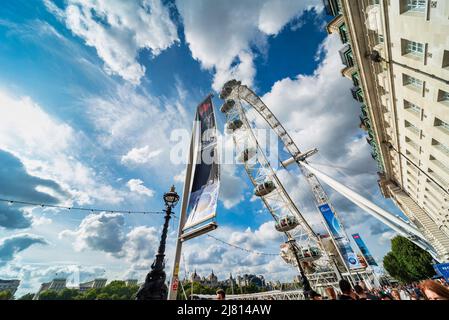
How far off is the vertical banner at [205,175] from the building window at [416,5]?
11691 millimetres

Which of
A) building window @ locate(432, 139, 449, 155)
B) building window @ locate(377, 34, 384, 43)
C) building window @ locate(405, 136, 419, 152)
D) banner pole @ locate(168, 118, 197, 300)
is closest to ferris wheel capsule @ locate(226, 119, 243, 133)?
building window @ locate(377, 34, 384, 43)

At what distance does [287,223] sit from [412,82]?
1846 cm

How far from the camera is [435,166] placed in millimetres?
14664

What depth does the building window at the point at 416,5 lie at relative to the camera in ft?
31.9

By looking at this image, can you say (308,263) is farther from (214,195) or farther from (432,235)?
(214,195)

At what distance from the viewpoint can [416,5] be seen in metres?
9.91

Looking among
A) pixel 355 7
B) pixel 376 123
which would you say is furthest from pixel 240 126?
pixel 355 7

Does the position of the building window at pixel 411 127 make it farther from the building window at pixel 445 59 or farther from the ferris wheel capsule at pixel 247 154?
the ferris wheel capsule at pixel 247 154

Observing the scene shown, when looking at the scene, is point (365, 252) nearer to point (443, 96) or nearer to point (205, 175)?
point (443, 96)

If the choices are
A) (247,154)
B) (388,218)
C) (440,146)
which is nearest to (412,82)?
(440,146)

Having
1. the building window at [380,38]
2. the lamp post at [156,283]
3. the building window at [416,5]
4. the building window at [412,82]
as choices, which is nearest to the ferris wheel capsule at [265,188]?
the building window at [412,82]

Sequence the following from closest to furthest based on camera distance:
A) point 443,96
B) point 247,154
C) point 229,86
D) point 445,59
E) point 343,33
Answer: point 445,59 < point 443,96 < point 343,33 < point 247,154 < point 229,86
